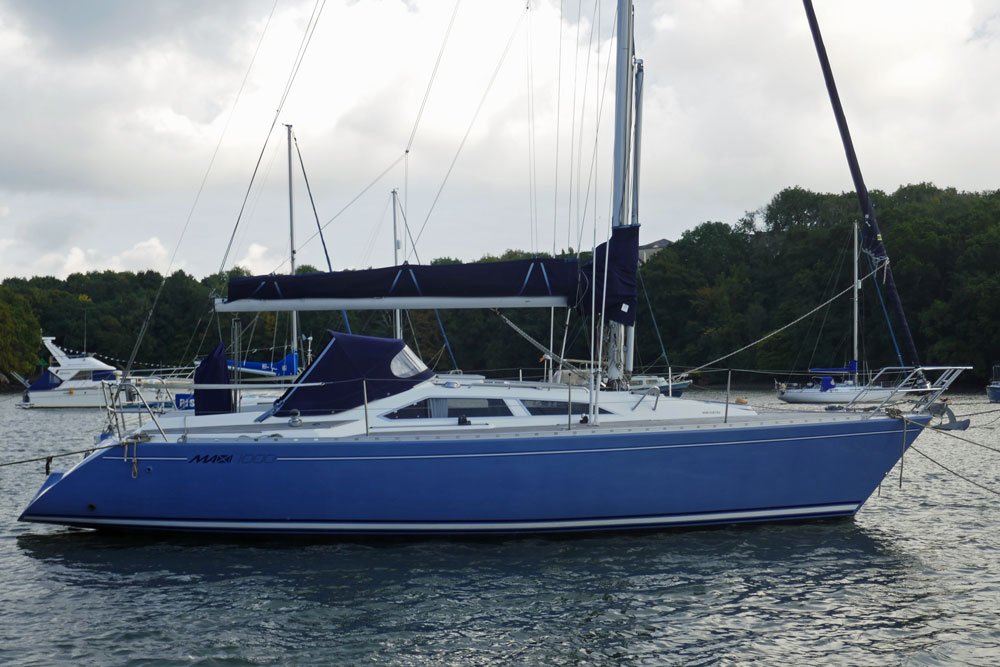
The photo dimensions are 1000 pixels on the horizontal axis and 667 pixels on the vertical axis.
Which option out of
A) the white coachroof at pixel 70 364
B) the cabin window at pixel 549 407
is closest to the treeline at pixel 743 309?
the white coachroof at pixel 70 364

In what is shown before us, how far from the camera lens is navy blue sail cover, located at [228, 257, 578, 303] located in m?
9.91

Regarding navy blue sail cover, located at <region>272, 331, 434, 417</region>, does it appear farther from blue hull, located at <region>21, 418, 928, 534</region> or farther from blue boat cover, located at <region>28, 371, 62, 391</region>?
blue boat cover, located at <region>28, 371, 62, 391</region>

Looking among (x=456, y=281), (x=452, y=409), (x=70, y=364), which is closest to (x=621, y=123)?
(x=456, y=281)

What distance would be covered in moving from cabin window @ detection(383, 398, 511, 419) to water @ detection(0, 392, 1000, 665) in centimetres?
138

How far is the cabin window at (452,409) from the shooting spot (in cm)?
934

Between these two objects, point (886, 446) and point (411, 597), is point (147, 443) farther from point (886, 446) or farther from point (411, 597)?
point (886, 446)

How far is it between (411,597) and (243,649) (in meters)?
1.59

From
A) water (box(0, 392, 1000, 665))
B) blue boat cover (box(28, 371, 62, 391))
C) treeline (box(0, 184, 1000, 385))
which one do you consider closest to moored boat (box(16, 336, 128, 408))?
blue boat cover (box(28, 371, 62, 391))

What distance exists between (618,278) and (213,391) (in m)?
5.61

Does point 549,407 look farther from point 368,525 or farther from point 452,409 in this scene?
point 368,525

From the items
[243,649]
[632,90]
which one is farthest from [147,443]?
[632,90]

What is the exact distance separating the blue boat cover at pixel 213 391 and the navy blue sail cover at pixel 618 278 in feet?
16.4

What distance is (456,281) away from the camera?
995 cm

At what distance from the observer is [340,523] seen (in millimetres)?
8695
